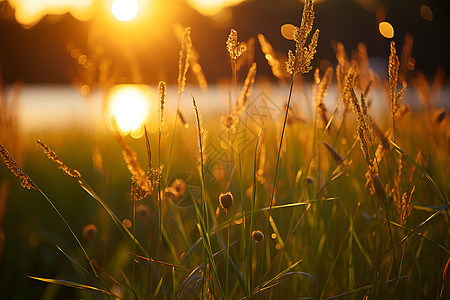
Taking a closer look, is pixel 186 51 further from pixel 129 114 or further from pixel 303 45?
pixel 129 114

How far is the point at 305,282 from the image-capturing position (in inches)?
40.2

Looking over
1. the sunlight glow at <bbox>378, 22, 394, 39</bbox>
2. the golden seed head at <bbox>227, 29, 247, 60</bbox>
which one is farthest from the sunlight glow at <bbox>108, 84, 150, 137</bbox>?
the sunlight glow at <bbox>378, 22, 394, 39</bbox>

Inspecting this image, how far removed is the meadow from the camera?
0.80 metres

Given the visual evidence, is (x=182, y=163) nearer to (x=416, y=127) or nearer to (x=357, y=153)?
(x=357, y=153)

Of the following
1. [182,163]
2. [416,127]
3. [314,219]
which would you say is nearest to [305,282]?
[314,219]

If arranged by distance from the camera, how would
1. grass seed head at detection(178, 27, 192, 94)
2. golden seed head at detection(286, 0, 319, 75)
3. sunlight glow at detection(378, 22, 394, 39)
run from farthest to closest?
1. sunlight glow at detection(378, 22, 394, 39)
2. grass seed head at detection(178, 27, 192, 94)
3. golden seed head at detection(286, 0, 319, 75)

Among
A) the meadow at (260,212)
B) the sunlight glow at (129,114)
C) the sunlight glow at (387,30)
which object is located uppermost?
the sunlight glow at (387,30)

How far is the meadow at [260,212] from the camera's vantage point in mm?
796

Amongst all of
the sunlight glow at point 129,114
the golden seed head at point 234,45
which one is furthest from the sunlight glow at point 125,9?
the golden seed head at point 234,45

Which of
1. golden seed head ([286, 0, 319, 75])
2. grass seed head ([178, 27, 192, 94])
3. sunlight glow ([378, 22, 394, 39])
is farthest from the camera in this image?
sunlight glow ([378, 22, 394, 39])

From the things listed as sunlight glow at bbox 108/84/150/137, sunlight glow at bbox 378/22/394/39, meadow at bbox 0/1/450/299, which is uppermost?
sunlight glow at bbox 378/22/394/39

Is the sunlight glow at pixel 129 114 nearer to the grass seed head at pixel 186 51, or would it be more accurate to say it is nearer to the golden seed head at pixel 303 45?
the grass seed head at pixel 186 51

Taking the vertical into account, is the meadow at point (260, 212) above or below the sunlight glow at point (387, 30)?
below

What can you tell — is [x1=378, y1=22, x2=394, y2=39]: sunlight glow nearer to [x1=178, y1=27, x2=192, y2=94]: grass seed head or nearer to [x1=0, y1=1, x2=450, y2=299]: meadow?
[x1=0, y1=1, x2=450, y2=299]: meadow
